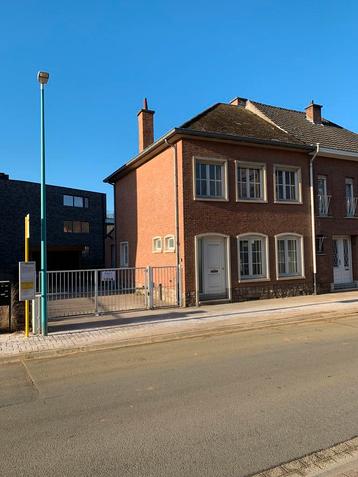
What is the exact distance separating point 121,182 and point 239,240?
8.77 m

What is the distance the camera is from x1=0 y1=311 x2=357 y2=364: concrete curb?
26.6 ft

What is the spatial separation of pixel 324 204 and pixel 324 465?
52.0 feet

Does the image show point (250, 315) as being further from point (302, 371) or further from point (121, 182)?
point (121, 182)

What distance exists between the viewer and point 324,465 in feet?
11.4

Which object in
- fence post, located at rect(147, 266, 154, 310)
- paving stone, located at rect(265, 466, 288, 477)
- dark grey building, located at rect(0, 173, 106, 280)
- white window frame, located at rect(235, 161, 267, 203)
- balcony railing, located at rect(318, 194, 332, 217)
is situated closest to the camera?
paving stone, located at rect(265, 466, 288, 477)

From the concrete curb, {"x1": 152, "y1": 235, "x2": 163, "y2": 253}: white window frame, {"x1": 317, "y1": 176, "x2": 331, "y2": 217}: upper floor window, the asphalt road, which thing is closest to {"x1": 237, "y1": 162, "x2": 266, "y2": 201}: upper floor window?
{"x1": 317, "y1": 176, "x2": 331, "y2": 217}: upper floor window

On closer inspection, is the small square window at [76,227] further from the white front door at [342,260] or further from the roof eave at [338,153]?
the roof eave at [338,153]

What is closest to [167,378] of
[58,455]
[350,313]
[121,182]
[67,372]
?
[67,372]

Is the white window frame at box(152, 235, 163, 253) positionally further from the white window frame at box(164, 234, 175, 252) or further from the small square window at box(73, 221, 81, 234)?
the small square window at box(73, 221, 81, 234)

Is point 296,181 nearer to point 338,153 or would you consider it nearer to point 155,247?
point 338,153

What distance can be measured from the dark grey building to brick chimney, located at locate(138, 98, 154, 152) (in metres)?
17.0

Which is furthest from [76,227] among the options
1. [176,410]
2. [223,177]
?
[176,410]

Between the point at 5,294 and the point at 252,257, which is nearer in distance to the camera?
the point at 5,294

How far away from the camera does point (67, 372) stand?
6809 mm
